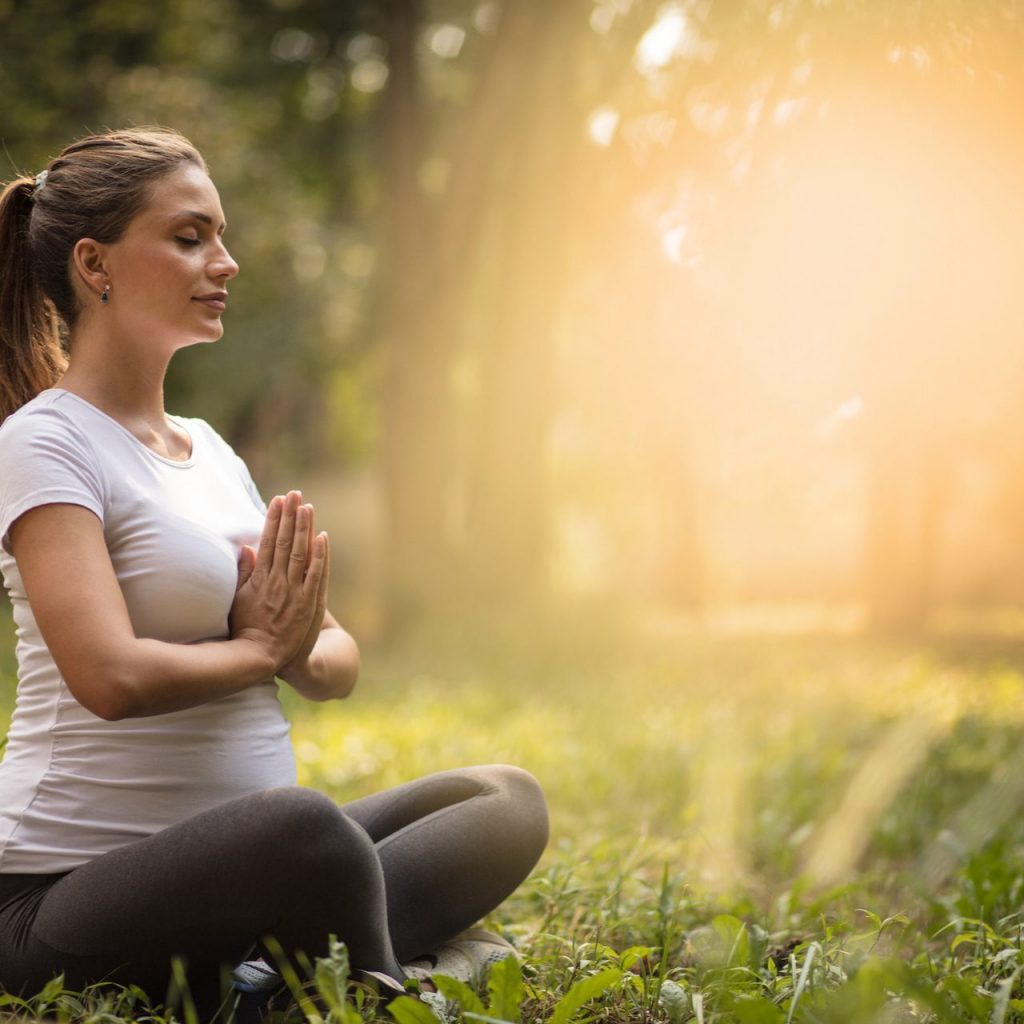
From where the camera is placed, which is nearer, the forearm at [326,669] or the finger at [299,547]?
the finger at [299,547]

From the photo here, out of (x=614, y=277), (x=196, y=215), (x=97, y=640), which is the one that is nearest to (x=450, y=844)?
(x=97, y=640)

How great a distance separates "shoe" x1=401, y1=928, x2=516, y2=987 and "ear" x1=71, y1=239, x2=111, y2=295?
1406 mm

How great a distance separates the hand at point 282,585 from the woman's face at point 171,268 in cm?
40

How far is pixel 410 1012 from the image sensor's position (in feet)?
6.36

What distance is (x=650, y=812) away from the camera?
4473 mm

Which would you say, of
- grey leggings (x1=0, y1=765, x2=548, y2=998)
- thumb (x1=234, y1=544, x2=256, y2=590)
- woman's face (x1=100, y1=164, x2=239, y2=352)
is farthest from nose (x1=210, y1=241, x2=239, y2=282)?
grey leggings (x1=0, y1=765, x2=548, y2=998)

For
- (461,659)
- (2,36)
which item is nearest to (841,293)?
(461,659)

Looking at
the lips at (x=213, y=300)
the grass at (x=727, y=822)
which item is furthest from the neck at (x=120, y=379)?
the grass at (x=727, y=822)

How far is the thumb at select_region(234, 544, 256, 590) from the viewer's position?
2266mm

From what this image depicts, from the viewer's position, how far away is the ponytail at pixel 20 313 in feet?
7.77

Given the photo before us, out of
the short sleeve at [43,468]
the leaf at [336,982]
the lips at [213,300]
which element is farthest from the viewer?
the lips at [213,300]

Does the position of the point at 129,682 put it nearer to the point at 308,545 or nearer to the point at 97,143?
the point at 308,545

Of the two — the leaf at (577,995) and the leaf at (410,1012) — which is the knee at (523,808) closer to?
the leaf at (577,995)

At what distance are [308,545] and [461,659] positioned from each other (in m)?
7.13
